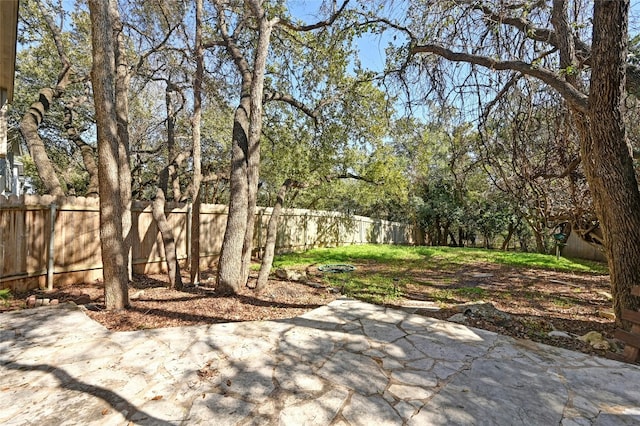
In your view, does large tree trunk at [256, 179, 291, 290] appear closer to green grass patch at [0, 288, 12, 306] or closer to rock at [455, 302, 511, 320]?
rock at [455, 302, 511, 320]

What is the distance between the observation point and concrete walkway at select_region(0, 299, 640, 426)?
195 cm

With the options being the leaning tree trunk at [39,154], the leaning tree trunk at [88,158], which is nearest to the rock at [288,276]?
the leaning tree trunk at [39,154]

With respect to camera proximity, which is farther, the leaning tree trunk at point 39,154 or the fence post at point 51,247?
the leaning tree trunk at point 39,154

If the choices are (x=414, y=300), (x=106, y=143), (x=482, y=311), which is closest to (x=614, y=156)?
(x=482, y=311)

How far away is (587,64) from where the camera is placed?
13.6 feet

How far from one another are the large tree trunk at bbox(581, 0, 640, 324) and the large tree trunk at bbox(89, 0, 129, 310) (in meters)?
5.26

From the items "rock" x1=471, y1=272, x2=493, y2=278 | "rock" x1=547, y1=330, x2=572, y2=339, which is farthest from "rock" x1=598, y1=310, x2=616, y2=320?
"rock" x1=471, y1=272, x2=493, y2=278

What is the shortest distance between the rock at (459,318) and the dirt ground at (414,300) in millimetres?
57

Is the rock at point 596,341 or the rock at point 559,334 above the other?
the rock at point 596,341

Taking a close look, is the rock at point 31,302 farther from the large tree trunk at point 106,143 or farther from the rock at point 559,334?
the rock at point 559,334

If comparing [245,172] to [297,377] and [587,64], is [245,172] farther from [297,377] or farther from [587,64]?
[587,64]

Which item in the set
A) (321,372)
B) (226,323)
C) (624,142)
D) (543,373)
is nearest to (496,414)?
(543,373)

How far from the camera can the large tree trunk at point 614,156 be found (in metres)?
3.00

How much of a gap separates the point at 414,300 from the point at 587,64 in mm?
4099
